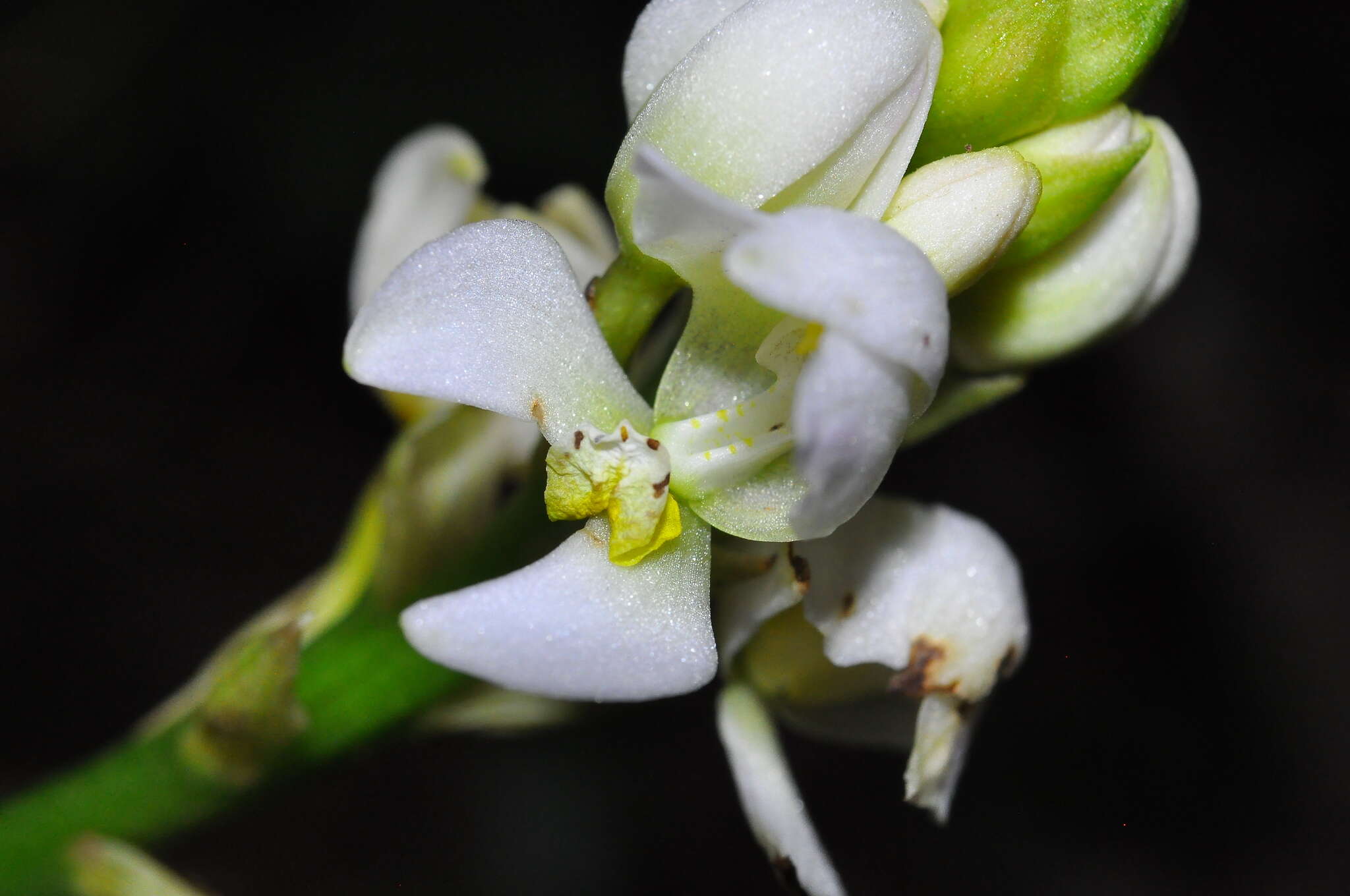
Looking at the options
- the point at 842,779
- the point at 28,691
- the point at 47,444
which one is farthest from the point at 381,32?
the point at 842,779

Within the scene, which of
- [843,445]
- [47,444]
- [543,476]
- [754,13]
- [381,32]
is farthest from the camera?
[47,444]

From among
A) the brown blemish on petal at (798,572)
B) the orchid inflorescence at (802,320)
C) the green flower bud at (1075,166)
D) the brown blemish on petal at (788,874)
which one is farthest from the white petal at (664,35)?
the brown blemish on petal at (788,874)

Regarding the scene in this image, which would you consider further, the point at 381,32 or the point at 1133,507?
the point at 1133,507

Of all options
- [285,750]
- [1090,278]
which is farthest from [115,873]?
[1090,278]

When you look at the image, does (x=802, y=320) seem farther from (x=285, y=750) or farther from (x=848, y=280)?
(x=285, y=750)

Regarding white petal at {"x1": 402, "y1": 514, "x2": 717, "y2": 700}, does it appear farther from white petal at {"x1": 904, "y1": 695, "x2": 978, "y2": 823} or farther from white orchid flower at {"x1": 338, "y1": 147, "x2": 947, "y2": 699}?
white petal at {"x1": 904, "y1": 695, "x2": 978, "y2": 823}

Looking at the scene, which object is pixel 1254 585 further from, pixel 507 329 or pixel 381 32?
pixel 507 329
